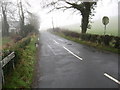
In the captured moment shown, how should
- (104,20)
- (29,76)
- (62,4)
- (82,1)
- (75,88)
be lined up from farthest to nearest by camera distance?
1. (62,4)
2. (82,1)
3. (104,20)
4. (29,76)
5. (75,88)

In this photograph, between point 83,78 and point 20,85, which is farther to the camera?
point 83,78

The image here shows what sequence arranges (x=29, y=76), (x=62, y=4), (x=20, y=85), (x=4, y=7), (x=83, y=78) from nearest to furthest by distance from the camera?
(x=20, y=85), (x=83, y=78), (x=29, y=76), (x=62, y=4), (x=4, y=7)

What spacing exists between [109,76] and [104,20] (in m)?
14.9

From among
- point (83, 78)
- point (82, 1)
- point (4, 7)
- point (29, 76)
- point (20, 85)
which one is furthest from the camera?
point (4, 7)

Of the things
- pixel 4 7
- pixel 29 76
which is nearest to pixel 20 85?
pixel 29 76

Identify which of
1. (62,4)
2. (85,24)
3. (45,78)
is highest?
(62,4)

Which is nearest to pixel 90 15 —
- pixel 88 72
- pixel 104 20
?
pixel 104 20

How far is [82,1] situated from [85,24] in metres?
4.03

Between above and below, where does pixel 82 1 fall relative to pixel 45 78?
above

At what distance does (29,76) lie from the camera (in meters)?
10.2

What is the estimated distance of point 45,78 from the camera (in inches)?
394

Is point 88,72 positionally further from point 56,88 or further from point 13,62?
point 13,62

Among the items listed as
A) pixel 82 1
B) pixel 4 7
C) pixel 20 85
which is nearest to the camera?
pixel 20 85

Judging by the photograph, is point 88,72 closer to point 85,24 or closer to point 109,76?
point 109,76
